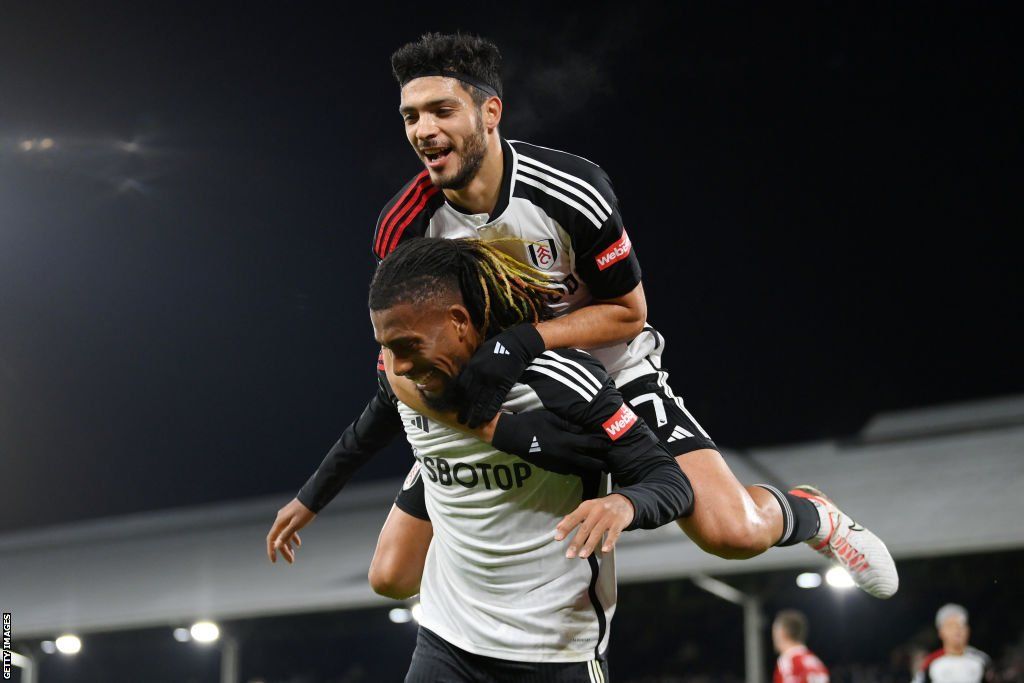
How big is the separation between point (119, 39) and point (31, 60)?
638mm

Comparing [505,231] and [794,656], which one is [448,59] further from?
[794,656]

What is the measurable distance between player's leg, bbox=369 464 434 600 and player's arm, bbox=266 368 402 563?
0.14m

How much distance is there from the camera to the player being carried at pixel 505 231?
261 centimetres

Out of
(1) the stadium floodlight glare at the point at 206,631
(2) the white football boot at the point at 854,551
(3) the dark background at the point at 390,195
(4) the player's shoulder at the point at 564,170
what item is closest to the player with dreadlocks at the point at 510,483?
(4) the player's shoulder at the point at 564,170

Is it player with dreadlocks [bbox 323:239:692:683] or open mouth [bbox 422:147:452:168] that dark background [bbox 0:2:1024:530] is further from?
player with dreadlocks [bbox 323:239:692:683]

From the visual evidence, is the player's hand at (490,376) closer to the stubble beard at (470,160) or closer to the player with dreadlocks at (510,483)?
the player with dreadlocks at (510,483)

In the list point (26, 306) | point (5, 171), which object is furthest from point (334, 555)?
point (5, 171)

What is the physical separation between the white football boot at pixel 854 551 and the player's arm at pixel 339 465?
127 cm

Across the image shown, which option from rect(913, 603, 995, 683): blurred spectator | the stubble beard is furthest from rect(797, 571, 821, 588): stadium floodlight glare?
the stubble beard

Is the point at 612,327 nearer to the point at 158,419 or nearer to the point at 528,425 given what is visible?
the point at 528,425

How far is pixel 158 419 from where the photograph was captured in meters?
10.7

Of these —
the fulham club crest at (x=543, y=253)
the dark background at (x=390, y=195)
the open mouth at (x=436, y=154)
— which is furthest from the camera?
the dark background at (x=390, y=195)

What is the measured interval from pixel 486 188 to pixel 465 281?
2.43ft

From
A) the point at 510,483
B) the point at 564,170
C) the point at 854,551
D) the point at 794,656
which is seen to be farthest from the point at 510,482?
the point at 794,656
